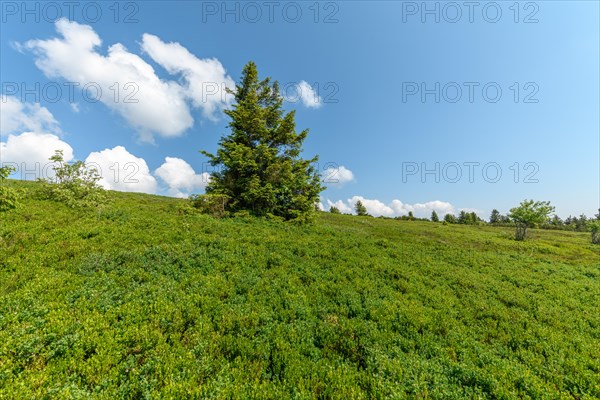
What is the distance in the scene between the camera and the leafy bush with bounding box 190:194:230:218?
1903cm

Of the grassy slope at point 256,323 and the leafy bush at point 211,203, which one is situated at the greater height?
the leafy bush at point 211,203

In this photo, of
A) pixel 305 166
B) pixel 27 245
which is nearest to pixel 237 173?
pixel 305 166

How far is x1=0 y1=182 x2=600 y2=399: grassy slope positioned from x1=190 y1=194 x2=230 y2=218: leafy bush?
19.2 feet

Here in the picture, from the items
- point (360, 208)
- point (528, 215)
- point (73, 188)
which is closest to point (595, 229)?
point (528, 215)

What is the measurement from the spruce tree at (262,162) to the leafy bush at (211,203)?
26.4 inches

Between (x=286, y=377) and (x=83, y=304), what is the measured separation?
242 inches

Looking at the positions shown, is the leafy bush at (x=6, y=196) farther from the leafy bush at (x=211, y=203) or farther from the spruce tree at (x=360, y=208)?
the spruce tree at (x=360, y=208)

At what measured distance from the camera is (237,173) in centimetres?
2044

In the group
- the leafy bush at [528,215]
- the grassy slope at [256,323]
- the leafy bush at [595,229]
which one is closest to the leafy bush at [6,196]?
the grassy slope at [256,323]

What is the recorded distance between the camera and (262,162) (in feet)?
66.1

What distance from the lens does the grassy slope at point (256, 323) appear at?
5.07 meters

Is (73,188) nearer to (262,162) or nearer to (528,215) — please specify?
(262,162)

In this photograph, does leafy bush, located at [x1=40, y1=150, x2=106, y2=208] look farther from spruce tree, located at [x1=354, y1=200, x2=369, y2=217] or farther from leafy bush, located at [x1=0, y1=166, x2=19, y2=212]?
spruce tree, located at [x1=354, y1=200, x2=369, y2=217]

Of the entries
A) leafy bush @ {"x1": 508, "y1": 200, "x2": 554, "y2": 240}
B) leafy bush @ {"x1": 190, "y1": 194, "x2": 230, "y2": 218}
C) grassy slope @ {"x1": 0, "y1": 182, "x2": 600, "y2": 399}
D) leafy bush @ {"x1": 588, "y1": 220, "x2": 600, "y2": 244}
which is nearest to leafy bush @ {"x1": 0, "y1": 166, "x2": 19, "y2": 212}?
grassy slope @ {"x1": 0, "y1": 182, "x2": 600, "y2": 399}
